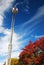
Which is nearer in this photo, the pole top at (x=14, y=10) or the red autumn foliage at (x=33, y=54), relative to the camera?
the pole top at (x=14, y=10)

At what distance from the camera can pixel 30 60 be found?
56.8 m

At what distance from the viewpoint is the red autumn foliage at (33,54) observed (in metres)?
54.9

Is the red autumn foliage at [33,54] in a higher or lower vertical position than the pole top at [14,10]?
higher

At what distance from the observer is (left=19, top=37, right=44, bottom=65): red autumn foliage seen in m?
54.9

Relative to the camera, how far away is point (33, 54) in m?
56.8

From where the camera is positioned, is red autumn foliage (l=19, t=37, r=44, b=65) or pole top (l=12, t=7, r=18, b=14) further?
red autumn foliage (l=19, t=37, r=44, b=65)

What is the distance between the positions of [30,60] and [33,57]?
1.25m

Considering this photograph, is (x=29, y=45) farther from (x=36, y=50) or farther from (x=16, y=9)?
(x=16, y=9)

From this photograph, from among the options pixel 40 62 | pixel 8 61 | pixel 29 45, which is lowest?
pixel 8 61

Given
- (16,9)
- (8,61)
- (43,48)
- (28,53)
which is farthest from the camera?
(28,53)

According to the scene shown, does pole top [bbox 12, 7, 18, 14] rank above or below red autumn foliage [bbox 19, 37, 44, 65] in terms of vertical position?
below

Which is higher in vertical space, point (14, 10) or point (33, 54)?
point (33, 54)

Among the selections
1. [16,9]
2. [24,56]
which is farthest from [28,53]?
[16,9]

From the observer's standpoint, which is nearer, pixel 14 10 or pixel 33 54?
pixel 14 10
